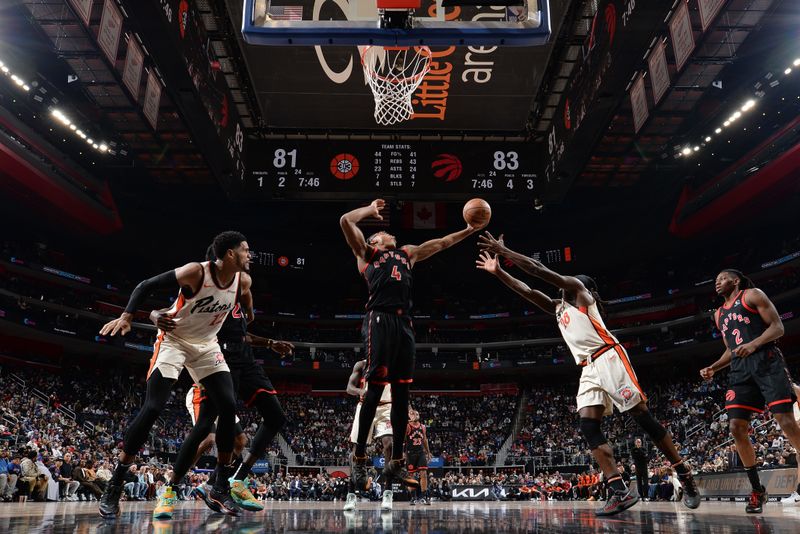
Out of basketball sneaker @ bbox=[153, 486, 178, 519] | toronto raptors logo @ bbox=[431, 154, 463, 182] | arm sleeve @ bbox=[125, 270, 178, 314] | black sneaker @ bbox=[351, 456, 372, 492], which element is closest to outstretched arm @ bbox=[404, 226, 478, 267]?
black sneaker @ bbox=[351, 456, 372, 492]

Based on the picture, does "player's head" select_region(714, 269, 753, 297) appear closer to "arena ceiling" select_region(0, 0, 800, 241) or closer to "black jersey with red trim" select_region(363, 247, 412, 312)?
"black jersey with red trim" select_region(363, 247, 412, 312)

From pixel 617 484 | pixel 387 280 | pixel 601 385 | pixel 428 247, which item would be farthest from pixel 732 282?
pixel 387 280

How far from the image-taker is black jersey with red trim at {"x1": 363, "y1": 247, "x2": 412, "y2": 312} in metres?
4.66

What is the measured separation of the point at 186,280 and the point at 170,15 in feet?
16.3

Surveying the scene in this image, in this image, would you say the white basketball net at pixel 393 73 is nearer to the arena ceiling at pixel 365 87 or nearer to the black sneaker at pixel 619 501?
the arena ceiling at pixel 365 87

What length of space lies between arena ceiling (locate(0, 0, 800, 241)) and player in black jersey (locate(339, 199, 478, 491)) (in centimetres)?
471

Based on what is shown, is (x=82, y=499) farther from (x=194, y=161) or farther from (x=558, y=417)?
(x=558, y=417)

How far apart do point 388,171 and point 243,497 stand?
19.7ft

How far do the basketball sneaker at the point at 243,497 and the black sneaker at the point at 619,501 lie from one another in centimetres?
267

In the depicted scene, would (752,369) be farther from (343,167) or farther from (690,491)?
(343,167)

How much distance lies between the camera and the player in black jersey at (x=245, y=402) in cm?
466

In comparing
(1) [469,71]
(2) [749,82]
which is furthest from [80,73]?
(2) [749,82]

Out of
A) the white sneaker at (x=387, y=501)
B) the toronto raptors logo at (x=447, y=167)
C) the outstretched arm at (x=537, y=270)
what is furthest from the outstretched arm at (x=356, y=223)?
the toronto raptors logo at (x=447, y=167)

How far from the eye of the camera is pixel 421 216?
21203 millimetres
